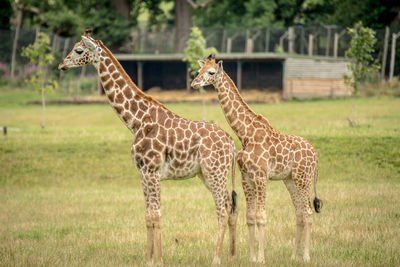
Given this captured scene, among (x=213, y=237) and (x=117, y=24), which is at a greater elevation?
(x=117, y=24)

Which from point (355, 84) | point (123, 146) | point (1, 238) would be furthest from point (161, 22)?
point (1, 238)

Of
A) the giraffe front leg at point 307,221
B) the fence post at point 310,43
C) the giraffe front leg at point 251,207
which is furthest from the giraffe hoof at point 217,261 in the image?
the fence post at point 310,43

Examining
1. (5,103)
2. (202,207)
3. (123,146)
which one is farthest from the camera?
(5,103)

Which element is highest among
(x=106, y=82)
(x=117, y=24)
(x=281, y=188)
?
(x=117, y=24)

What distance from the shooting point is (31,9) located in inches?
2141

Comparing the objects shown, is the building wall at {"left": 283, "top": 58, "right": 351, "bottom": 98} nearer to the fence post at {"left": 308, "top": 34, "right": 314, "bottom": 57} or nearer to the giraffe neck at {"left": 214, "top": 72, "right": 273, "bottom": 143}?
the fence post at {"left": 308, "top": 34, "right": 314, "bottom": 57}

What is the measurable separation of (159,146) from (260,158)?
61.5 inches

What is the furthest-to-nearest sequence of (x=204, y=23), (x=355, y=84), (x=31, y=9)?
(x=204, y=23) < (x=31, y=9) < (x=355, y=84)

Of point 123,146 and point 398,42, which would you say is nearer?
point 123,146

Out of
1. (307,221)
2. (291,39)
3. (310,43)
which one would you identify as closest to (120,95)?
(307,221)

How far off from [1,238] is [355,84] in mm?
19334

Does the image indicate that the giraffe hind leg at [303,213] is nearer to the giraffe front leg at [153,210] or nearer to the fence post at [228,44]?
the giraffe front leg at [153,210]

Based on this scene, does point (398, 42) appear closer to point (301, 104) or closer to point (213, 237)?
point (301, 104)

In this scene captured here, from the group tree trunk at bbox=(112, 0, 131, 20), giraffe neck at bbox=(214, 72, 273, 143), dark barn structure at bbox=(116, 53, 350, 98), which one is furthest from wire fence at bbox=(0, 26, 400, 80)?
giraffe neck at bbox=(214, 72, 273, 143)
